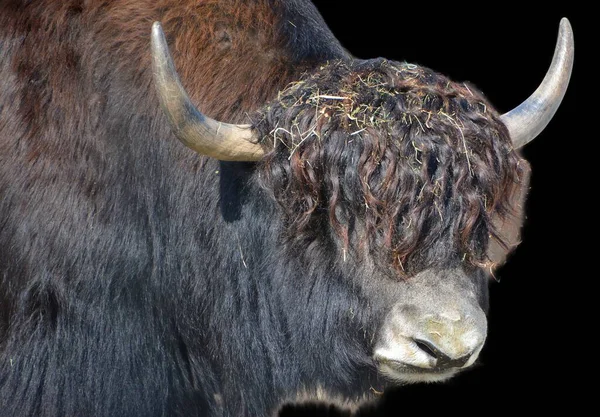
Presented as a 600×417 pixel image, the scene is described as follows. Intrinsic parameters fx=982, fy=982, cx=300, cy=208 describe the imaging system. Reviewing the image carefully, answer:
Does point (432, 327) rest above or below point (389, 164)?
below

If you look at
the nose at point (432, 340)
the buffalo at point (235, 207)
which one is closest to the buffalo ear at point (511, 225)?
the buffalo at point (235, 207)

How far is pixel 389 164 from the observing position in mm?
4754

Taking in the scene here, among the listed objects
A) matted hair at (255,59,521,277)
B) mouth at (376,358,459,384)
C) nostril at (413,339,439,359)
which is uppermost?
matted hair at (255,59,521,277)

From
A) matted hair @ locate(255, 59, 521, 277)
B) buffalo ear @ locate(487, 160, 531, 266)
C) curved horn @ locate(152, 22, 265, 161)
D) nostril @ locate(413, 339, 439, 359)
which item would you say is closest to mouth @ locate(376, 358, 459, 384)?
nostril @ locate(413, 339, 439, 359)

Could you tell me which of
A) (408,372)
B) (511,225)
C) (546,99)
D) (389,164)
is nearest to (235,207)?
(389,164)

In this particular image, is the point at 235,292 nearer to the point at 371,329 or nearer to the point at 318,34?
the point at 371,329

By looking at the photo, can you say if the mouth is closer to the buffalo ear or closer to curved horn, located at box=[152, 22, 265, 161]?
the buffalo ear

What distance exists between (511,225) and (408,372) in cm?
110

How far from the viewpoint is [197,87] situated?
17.6ft

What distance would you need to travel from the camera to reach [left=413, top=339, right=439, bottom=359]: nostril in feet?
15.4

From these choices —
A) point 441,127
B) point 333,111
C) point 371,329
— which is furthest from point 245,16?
point 371,329

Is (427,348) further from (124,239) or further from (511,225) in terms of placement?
(124,239)

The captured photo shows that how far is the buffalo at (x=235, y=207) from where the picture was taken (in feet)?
15.8

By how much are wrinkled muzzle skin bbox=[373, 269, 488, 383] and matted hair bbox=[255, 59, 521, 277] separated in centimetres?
12
